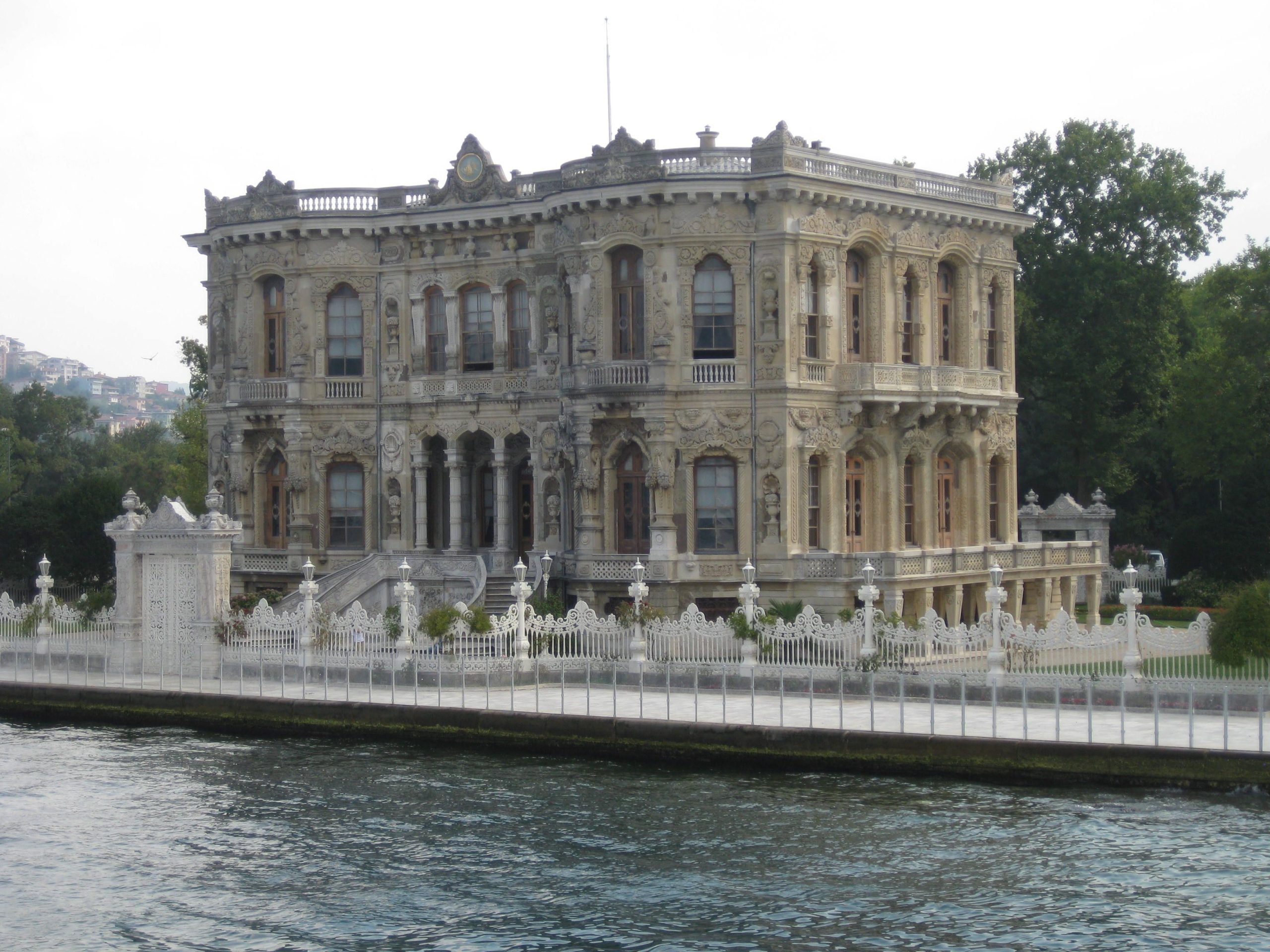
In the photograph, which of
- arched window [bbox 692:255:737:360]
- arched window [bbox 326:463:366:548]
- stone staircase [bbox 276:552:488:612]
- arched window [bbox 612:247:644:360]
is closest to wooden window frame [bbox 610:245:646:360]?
arched window [bbox 612:247:644:360]

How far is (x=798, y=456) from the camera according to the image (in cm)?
3828

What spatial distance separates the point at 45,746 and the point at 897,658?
14.4 meters

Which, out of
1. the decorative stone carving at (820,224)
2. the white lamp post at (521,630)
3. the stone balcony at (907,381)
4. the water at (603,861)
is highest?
the decorative stone carving at (820,224)

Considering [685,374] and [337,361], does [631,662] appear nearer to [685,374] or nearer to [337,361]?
[685,374]

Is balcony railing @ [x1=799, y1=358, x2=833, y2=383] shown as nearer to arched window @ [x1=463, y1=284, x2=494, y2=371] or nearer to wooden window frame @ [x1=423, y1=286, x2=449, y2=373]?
arched window @ [x1=463, y1=284, x2=494, y2=371]

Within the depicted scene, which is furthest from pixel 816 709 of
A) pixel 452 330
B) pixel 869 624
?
pixel 452 330

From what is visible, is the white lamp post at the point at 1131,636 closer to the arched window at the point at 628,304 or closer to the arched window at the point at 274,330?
the arched window at the point at 628,304

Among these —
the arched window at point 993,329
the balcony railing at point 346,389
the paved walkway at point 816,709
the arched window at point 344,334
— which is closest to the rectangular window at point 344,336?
the arched window at point 344,334

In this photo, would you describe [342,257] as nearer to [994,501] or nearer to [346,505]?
[346,505]

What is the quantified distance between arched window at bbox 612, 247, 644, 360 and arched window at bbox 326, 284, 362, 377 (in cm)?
805

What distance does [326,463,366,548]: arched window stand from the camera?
145 ft

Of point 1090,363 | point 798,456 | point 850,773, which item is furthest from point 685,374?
point 1090,363

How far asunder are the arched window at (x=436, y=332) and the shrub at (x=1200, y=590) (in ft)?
67.1

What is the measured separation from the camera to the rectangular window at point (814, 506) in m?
38.7
